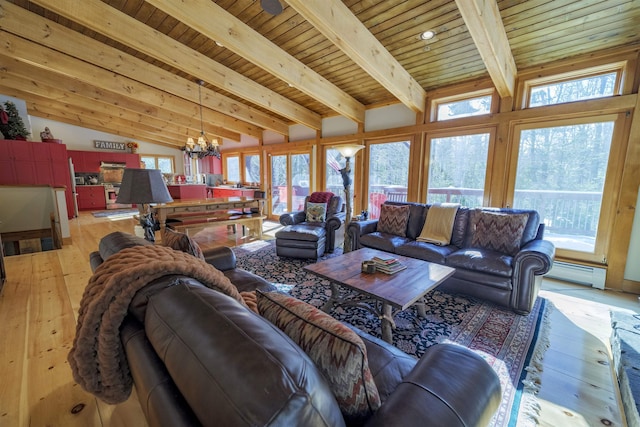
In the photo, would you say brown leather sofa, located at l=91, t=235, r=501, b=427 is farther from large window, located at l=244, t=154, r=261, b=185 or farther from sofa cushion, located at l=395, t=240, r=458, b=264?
large window, located at l=244, t=154, r=261, b=185

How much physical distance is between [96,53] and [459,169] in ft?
17.0

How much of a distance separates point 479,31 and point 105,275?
10.5 feet

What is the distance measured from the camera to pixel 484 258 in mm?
2566

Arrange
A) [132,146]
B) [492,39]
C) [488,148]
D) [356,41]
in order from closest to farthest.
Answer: [492,39], [356,41], [488,148], [132,146]

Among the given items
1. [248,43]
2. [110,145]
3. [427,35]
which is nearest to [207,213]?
[248,43]

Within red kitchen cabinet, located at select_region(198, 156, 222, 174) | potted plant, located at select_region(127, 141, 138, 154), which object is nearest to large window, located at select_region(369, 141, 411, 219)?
red kitchen cabinet, located at select_region(198, 156, 222, 174)

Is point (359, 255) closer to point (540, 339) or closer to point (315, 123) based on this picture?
point (540, 339)

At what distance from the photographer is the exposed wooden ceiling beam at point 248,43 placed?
238 cm

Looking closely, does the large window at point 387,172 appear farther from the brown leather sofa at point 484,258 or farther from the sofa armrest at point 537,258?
the sofa armrest at point 537,258

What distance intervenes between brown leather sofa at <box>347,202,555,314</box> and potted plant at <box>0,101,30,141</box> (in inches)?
276

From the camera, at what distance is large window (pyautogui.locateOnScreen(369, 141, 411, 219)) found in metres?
4.58

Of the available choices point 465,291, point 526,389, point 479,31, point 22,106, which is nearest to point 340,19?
point 479,31

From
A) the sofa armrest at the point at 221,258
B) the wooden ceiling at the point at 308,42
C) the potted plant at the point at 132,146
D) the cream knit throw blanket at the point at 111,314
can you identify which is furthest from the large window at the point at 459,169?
the potted plant at the point at 132,146

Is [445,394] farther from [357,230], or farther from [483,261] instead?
[357,230]
